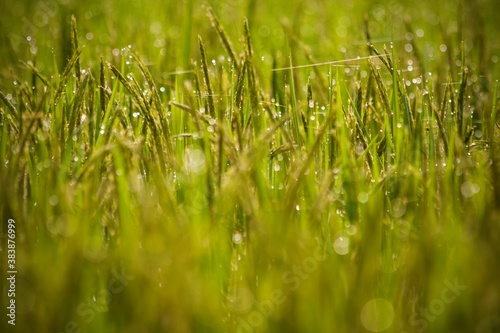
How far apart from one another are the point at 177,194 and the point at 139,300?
34 cm

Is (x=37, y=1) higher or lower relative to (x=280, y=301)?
higher

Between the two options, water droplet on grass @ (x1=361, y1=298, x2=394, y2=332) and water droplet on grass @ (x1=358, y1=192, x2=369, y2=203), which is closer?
water droplet on grass @ (x1=361, y1=298, x2=394, y2=332)

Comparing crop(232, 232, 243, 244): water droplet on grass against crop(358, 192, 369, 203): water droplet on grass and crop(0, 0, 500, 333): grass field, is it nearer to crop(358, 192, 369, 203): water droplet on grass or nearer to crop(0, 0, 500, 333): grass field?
crop(0, 0, 500, 333): grass field

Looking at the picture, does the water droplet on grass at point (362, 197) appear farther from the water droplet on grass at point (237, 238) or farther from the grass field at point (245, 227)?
the water droplet on grass at point (237, 238)

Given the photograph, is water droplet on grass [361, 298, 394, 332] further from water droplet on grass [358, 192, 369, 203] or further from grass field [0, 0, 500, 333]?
water droplet on grass [358, 192, 369, 203]

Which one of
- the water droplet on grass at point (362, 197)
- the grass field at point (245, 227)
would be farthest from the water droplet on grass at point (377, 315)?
the water droplet on grass at point (362, 197)

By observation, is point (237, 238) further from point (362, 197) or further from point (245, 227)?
point (362, 197)

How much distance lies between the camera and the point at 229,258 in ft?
3.18

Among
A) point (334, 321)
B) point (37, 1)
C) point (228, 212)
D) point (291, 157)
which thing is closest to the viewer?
point (334, 321)

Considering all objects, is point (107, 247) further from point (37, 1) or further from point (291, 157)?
point (37, 1)

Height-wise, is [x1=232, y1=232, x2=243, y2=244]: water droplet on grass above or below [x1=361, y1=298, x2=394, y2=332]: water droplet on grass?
above

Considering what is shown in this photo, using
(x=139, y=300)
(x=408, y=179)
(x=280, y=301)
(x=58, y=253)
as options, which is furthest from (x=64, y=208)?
(x=408, y=179)

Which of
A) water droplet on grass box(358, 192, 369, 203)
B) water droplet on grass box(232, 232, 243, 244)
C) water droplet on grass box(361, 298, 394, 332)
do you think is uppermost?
water droplet on grass box(358, 192, 369, 203)

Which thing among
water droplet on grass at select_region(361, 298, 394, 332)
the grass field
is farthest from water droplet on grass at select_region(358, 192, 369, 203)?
water droplet on grass at select_region(361, 298, 394, 332)
